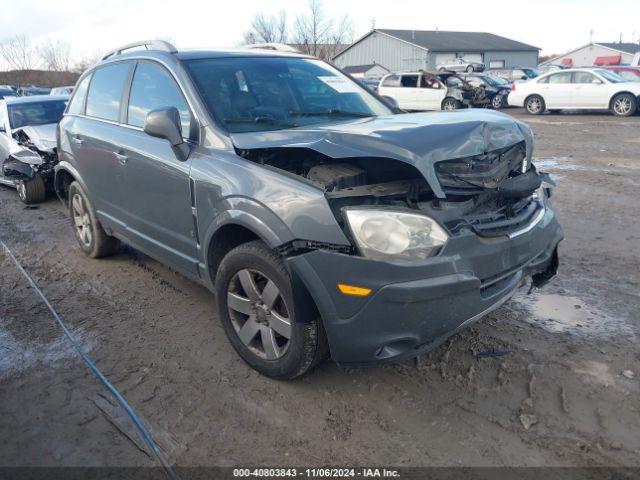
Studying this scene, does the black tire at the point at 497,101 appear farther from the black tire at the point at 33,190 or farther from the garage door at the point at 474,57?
the garage door at the point at 474,57

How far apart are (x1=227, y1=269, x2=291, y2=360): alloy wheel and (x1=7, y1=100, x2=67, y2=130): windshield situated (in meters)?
7.30

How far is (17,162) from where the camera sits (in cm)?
809

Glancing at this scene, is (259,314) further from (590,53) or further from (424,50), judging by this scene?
(590,53)

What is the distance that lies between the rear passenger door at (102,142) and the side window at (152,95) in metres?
0.21

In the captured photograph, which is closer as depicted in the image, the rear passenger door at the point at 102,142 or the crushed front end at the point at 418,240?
the crushed front end at the point at 418,240

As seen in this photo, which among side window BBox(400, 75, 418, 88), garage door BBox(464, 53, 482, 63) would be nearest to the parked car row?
side window BBox(400, 75, 418, 88)

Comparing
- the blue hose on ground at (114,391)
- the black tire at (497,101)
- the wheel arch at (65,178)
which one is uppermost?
the black tire at (497,101)

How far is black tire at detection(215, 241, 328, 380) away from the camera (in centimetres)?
290

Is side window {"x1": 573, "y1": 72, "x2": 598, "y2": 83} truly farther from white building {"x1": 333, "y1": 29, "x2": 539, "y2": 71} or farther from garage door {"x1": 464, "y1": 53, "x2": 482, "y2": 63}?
garage door {"x1": 464, "y1": 53, "x2": 482, "y2": 63}

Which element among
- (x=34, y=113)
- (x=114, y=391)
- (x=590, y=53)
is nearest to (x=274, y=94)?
(x=114, y=391)

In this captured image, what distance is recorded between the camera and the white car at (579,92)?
17.6 meters

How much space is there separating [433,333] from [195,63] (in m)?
2.47

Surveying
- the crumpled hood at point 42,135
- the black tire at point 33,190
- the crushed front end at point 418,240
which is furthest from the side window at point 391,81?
the crushed front end at point 418,240

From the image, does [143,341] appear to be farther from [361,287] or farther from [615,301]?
[615,301]
